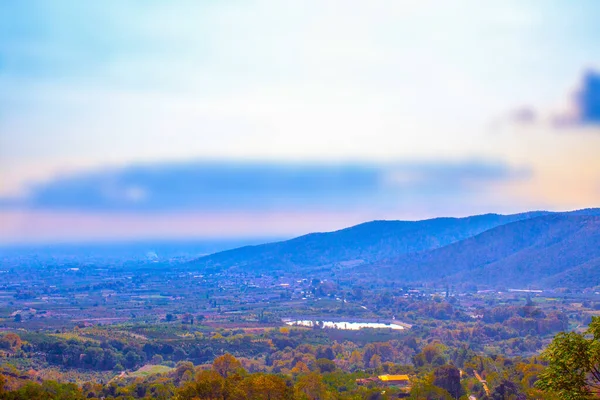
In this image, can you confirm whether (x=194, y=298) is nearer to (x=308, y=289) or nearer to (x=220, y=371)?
(x=308, y=289)

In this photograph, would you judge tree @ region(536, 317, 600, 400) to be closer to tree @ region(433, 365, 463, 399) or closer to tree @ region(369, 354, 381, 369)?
tree @ region(433, 365, 463, 399)

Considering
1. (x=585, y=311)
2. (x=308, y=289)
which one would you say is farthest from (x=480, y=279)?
(x=585, y=311)

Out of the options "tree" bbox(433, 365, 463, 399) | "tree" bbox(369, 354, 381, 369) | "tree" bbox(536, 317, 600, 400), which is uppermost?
"tree" bbox(536, 317, 600, 400)

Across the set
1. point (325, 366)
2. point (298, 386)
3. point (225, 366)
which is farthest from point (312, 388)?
point (325, 366)

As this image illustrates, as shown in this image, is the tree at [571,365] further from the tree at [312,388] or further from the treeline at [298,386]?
the tree at [312,388]

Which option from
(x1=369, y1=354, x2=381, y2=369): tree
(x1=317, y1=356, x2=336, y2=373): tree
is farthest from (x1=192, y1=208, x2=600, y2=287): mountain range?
(x1=317, y1=356, x2=336, y2=373): tree

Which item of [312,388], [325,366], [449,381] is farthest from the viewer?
[325,366]

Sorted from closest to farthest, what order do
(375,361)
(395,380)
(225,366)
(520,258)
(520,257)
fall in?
(225,366) < (395,380) < (375,361) < (520,258) < (520,257)

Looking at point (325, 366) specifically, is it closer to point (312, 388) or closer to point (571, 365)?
point (312, 388)

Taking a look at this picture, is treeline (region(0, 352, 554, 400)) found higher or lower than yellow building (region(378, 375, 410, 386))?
higher
